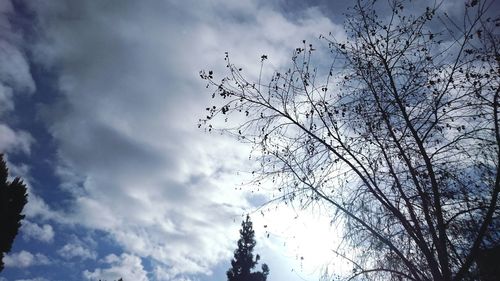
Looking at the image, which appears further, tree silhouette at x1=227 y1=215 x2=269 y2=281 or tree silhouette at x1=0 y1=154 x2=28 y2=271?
tree silhouette at x1=227 y1=215 x2=269 y2=281

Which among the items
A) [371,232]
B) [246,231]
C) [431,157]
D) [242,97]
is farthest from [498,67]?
[246,231]

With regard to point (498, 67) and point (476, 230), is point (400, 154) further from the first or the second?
point (498, 67)

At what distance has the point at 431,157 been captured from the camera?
641 centimetres

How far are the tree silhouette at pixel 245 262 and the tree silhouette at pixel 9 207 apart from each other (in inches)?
814

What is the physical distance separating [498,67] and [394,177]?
2691 millimetres

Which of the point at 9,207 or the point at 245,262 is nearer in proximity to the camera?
the point at 9,207

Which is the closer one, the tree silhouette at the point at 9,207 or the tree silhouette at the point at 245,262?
the tree silhouette at the point at 9,207

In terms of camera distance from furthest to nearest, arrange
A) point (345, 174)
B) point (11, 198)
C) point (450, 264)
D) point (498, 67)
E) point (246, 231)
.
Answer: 1. point (246, 231)
2. point (11, 198)
3. point (345, 174)
4. point (450, 264)
5. point (498, 67)

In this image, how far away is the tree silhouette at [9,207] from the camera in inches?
845

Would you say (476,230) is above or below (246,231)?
below

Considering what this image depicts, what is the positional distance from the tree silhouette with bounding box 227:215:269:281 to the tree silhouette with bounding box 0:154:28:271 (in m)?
20.7

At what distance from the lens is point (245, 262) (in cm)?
3491

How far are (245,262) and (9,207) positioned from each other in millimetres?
22510

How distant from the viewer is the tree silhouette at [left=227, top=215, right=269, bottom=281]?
34.4m
